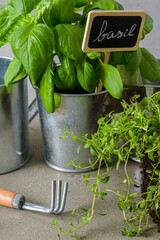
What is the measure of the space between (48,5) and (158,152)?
Answer: 0.36 metres

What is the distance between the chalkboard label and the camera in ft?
2.46

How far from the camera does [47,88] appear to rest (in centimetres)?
82

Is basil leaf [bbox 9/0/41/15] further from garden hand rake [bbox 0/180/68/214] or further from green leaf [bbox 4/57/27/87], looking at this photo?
garden hand rake [bbox 0/180/68/214]

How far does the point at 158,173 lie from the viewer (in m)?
0.67

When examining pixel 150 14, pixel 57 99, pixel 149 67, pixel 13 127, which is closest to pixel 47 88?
pixel 57 99

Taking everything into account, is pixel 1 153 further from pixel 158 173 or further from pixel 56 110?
pixel 158 173

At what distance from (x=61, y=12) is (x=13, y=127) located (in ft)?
0.97

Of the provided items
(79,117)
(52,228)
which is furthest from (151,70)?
(52,228)

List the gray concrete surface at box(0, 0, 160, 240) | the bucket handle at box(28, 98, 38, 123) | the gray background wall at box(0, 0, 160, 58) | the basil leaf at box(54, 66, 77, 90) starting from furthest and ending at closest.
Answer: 1. the gray background wall at box(0, 0, 160, 58)
2. the bucket handle at box(28, 98, 38, 123)
3. the basil leaf at box(54, 66, 77, 90)
4. the gray concrete surface at box(0, 0, 160, 240)

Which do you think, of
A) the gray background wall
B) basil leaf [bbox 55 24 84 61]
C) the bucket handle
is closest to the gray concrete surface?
the bucket handle

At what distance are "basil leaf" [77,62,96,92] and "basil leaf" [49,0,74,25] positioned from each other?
0.34 ft

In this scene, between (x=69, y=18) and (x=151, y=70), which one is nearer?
(x=69, y=18)

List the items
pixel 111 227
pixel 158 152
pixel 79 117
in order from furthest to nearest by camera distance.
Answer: pixel 79 117 < pixel 111 227 < pixel 158 152

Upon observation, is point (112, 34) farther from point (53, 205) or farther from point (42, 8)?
point (53, 205)
